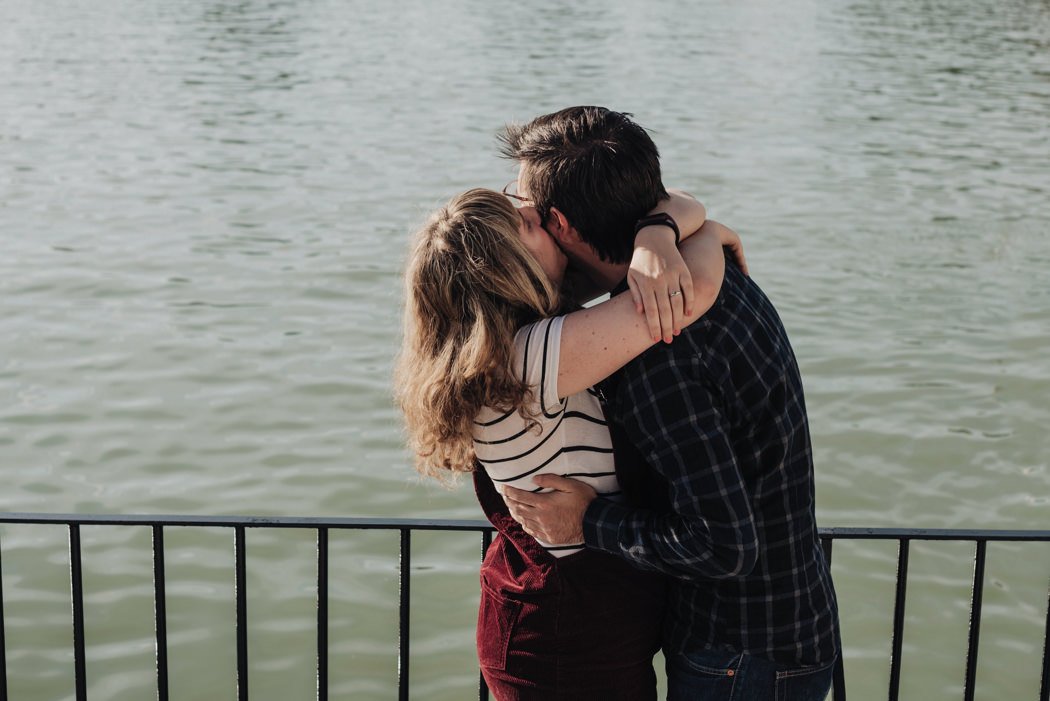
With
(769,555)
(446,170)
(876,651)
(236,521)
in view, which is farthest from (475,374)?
(446,170)

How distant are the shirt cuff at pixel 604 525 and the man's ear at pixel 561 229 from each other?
0.53 metres

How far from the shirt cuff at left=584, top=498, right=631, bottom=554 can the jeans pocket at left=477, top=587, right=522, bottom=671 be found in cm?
25

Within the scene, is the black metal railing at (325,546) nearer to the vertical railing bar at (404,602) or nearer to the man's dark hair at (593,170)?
the vertical railing bar at (404,602)

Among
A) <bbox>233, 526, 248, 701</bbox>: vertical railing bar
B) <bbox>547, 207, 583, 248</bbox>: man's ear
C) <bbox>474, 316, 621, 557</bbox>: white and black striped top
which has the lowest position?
<bbox>233, 526, 248, 701</bbox>: vertical railing bar

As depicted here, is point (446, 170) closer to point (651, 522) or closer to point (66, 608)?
point (66, 608)

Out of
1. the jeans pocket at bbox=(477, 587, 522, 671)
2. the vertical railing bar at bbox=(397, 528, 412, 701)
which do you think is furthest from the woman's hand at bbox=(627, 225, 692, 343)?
the vertical railing bar at bbox=(397, 528, 412, 701)

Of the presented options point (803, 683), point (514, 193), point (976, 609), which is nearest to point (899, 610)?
point (976, 609)

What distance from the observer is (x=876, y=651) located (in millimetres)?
6781

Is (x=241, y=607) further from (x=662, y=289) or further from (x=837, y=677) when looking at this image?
(x=662, y=289)

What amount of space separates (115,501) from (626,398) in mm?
6659

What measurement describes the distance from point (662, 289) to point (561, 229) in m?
0.29

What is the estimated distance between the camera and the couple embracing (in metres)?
2.35

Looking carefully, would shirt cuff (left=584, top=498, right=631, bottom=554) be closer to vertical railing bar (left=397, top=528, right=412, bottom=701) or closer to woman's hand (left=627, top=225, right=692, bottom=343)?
woman's hand (left=627, top=225, right=692, bottom=343)

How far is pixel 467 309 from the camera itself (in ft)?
7.95
